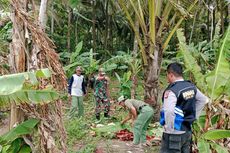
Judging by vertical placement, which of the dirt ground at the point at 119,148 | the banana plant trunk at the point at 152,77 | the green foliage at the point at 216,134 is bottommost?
the dirt ground at the point at 119,148

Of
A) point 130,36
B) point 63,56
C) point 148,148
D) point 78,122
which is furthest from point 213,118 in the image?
point 130,36

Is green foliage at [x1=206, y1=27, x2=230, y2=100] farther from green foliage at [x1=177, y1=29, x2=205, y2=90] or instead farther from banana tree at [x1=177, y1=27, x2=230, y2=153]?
green foliage at [x1=177, y1=29, x2=205, y2=90]

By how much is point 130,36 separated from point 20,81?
2046 centimetres

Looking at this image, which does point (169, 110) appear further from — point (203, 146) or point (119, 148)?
point (119, 148)

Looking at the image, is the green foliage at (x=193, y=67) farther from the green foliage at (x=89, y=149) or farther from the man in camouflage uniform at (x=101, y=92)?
the man in camouflage uniform at (x=101, y=92)

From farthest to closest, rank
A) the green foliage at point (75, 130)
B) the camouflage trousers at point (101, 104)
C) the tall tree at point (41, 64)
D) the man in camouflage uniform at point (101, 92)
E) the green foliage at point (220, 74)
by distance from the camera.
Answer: the camouflage trousers at point (101, 104) → the man in camouflage uniform at point (101, 92) → the green foliage at point (75, 130) → the green foliage at point (220, 74) → the tall tree at point (41, 64)

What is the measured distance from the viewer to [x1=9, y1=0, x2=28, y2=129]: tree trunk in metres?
4.80

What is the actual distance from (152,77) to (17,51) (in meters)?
5.04

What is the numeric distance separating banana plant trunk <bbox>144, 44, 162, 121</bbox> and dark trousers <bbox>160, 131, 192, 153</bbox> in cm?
368

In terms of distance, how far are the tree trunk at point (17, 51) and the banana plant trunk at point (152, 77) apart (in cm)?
489

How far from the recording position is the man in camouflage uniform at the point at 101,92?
10820mm

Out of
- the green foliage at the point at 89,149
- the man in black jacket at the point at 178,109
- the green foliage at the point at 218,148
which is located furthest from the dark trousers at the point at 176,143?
the green foliage at the point at 89,149

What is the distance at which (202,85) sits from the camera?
7320 mm

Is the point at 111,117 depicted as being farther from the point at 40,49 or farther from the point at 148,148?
the point at 40,49
